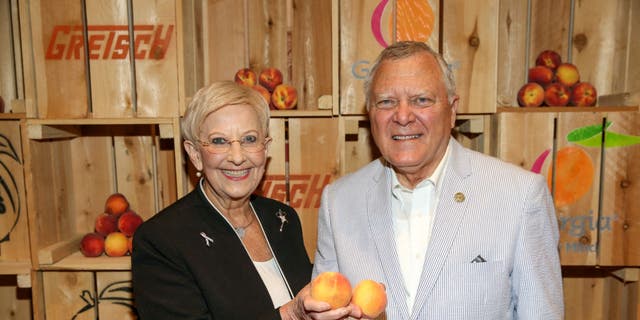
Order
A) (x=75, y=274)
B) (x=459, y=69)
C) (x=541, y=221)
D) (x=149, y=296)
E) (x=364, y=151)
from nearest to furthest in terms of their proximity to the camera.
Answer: (x=541, y=221) < (x=149, y=296) < (x=459, y=69) < (x=75, y=274) < (x=364, y=151)

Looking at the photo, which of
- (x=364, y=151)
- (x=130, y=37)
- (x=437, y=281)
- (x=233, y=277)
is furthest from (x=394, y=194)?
(x=130, y=37)

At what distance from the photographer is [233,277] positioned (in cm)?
150

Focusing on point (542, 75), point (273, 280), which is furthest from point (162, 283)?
point (542, 75)

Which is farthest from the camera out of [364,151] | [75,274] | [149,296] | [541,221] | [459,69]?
[364,151]

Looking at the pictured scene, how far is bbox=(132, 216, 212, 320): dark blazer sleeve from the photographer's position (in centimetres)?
141

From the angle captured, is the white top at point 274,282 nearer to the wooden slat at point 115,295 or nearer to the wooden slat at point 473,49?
the wooden slat at point 115,295

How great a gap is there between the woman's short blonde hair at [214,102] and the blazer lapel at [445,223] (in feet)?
2.17

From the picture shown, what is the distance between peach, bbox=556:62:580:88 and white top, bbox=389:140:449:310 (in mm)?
1038

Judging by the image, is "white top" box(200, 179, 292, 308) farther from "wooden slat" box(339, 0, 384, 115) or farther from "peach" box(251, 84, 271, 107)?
"wooden slat" box(339, 0, 384, 115)

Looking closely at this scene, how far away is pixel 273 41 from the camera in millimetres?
2305

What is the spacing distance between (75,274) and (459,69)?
191cm

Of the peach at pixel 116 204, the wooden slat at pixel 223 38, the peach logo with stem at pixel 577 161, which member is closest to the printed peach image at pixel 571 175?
the peach logo with stem at pixel 577 161

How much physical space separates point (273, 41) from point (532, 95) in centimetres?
128

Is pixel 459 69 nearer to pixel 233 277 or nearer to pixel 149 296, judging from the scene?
pixel 233 277
